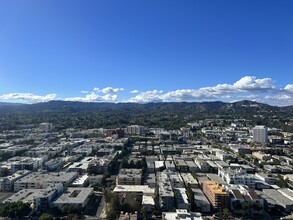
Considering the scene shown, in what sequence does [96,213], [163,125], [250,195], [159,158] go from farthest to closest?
[163,125]
[159,158]
[250,195]
[96,213]

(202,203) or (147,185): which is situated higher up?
(147,185)

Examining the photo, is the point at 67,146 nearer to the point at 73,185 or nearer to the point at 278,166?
the point at 73,185

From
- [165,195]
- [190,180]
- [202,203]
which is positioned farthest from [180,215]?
[190,180]

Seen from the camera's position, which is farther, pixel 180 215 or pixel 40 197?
pixel 40 197

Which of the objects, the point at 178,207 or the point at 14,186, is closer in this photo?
the point at 178,207

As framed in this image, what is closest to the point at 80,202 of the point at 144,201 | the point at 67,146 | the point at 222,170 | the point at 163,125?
the point at 144,201

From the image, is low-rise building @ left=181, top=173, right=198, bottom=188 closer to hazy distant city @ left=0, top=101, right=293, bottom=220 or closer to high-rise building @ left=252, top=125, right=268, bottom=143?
hazy distant city @ left=0, top=101, right=293, bottom=220

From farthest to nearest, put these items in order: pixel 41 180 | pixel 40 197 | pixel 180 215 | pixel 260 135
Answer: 1. pixel 260 135
2. pixel 41 180
3. pixel 40 197
4. pixel 180 215

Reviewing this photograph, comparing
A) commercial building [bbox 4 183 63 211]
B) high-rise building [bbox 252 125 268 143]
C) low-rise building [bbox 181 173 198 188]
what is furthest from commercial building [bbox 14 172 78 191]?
high-rise building [bbox 252 125 268 143]

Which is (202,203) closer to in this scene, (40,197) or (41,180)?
(40,197)

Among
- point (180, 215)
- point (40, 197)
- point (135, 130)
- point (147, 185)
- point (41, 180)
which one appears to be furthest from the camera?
point (135, 130)

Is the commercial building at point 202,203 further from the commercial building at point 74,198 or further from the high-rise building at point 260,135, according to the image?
the high-rise building at point 260,135
